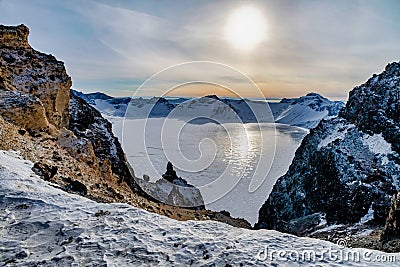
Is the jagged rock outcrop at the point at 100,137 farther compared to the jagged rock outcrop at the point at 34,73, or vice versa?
the jagged rock outcrop at the point at 100,137

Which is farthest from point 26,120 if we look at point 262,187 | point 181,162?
point 181,162

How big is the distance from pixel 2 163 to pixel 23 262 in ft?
24.5

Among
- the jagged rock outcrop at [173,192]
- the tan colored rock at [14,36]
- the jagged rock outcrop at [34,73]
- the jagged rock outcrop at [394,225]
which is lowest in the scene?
the jagged rock outcrop at [394,225]

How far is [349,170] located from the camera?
1660 inches

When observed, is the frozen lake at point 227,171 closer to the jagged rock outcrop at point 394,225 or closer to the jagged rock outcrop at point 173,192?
the jagged rock outcrop at point 173,192

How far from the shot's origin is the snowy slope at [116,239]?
7.69 metres

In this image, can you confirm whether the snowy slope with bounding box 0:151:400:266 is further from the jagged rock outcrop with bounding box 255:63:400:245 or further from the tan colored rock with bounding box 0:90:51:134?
the jagged rock outcrop with bounding box 255:63:400:245

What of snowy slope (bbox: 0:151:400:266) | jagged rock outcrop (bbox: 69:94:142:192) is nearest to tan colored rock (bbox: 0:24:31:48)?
jagged rock outcrop (bbox: 69:94:142:192)

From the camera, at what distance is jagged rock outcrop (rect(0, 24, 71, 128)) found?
86.3ft

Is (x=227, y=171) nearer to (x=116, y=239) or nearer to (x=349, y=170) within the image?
(x=349, y=170)
